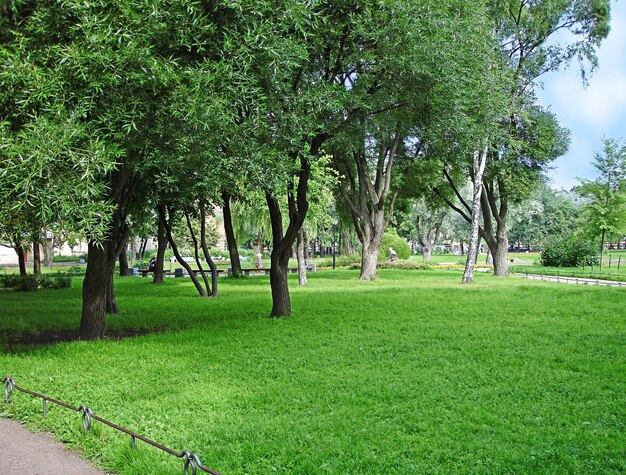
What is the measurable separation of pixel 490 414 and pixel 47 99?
7.74 meters

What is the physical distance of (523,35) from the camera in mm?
29453

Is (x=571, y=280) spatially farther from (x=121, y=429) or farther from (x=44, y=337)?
(x=121, y=429)

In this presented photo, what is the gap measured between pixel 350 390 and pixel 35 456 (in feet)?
12.9

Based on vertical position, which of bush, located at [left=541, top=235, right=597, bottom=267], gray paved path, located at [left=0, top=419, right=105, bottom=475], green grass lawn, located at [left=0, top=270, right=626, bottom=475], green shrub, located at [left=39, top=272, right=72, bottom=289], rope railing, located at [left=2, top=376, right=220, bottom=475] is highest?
bush, located at [left=541, top=235, right=597, bottom=267]

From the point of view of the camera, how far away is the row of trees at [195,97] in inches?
341

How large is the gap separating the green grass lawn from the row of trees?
2.16 meters

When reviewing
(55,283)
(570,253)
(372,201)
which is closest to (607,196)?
(570,253)

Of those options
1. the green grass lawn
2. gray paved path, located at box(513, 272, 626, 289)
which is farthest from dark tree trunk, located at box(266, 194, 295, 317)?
gray paved path, located at box(513, 272, 626, 289)

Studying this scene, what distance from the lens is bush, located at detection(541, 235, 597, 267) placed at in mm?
44906

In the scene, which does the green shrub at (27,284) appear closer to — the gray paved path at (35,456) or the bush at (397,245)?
the gray paved path at (35,456)

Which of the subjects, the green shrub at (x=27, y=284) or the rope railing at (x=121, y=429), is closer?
the rope railing at (x=121, y=429)

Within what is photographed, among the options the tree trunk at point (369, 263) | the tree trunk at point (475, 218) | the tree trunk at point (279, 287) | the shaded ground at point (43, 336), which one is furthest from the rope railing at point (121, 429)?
the tree trunk at point (369, 263)

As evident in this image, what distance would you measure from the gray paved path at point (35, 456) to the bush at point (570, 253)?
143 feet

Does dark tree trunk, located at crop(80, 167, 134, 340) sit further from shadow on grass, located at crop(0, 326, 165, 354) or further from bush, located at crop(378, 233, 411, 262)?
bush, located at crop(378, 233, 411, 262)
